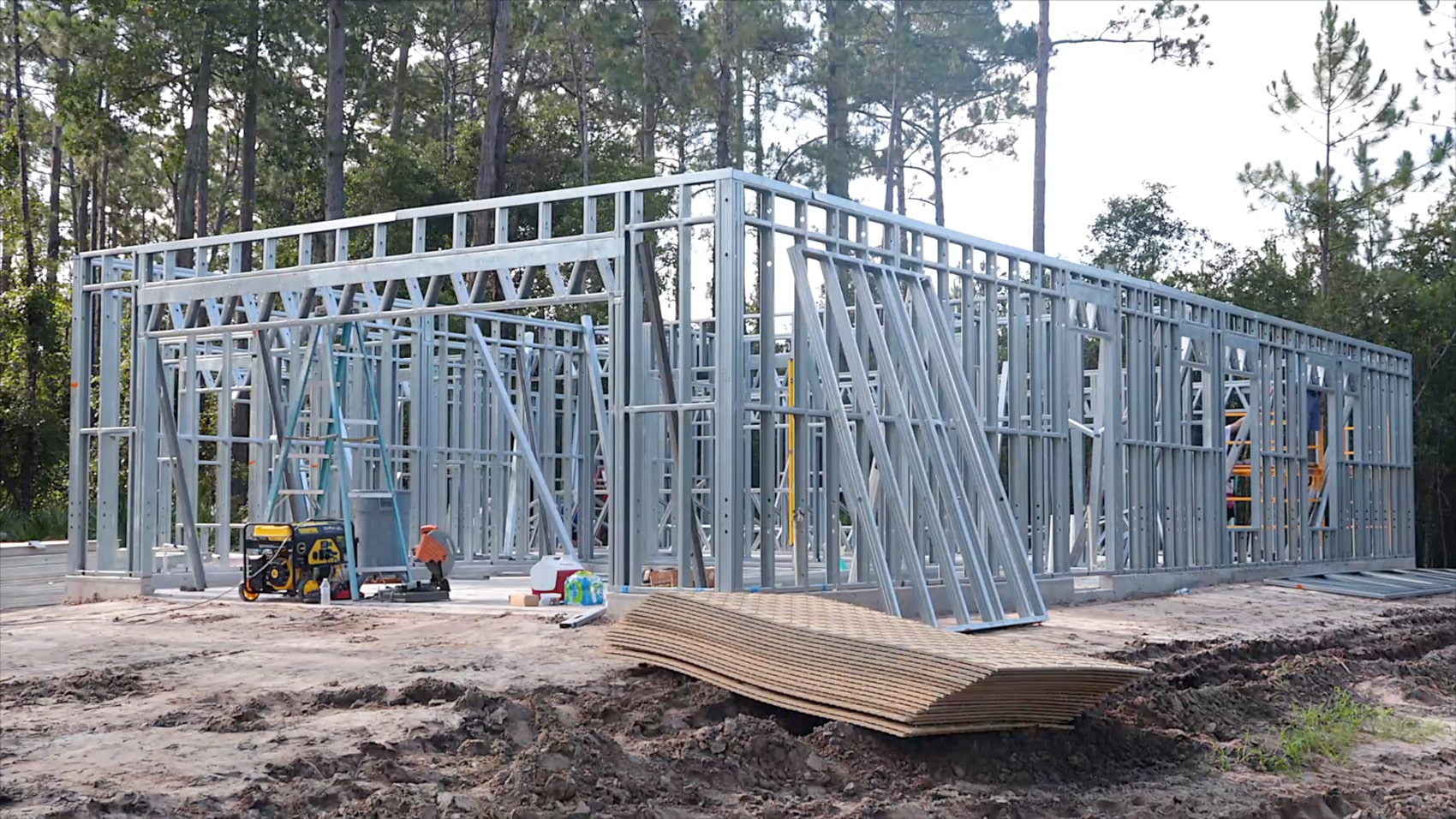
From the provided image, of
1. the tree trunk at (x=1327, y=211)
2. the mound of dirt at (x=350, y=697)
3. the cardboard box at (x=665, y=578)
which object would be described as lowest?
the mound of dirt at (x=350, y=697)

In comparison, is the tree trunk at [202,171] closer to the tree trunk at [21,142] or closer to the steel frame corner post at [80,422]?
the tree trunk at [21,142]

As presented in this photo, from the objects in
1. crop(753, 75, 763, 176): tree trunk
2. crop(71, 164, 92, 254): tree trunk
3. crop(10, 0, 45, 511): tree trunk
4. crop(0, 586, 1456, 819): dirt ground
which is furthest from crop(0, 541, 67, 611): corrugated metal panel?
crop(71, 164, 92, 254): tree trunk

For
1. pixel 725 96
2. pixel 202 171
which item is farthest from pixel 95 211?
pixel 725 96

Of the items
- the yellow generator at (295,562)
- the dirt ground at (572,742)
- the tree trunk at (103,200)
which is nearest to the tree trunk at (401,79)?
the tree trunk at (103,200)

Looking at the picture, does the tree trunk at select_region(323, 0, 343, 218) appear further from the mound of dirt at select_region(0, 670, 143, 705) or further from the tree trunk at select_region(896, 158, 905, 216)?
the mound of dirt at select_region(0, 670, 143, 705)

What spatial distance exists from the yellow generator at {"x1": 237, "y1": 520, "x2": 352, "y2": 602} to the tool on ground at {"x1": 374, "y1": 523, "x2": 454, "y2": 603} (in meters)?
0.48

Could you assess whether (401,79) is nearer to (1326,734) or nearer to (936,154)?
(936,154)

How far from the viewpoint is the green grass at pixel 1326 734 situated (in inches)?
332

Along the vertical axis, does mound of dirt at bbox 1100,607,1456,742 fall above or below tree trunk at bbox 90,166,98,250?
below

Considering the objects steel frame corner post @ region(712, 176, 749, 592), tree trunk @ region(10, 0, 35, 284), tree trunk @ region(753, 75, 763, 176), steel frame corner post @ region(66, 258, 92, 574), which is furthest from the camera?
tree trunk @ region(753, 75, 763, 176)

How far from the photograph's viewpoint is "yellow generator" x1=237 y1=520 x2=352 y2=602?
568 inches

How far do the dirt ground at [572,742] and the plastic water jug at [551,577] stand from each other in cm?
193

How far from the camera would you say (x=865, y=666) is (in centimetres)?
793

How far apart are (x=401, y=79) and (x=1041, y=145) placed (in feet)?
51.4
